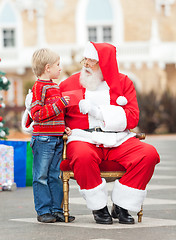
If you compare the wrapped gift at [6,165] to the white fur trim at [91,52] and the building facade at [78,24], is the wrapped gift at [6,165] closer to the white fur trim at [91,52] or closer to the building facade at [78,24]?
the white fur trim at [91,52]

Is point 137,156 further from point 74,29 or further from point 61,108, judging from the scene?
point 74,29

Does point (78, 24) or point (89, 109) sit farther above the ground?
point (78, 24)

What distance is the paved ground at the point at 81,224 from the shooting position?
5047 millimetres

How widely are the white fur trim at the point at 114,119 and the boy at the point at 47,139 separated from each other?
32 cm

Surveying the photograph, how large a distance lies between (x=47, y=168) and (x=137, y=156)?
0.73 meters

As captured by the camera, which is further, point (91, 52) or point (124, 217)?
point (91, 52)

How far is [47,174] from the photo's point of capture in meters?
5.76

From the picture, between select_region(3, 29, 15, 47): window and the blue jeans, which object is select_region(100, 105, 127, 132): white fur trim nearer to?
the blue jeans

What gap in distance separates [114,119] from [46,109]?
570 millimetres

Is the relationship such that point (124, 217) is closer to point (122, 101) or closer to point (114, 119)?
point (114, 119)

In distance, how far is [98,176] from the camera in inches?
219

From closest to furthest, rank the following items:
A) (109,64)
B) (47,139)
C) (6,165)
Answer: (47,139) → (109,64) → (6,165)

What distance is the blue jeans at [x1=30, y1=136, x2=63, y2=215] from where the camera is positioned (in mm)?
5676

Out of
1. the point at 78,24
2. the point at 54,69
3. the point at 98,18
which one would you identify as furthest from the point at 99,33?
the point at 54,69
